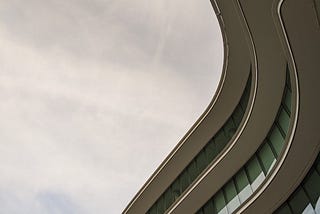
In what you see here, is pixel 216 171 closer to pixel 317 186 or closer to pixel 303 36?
pixel 317 186

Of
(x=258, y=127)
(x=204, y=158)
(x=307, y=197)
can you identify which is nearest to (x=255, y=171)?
(x=258, y=127)

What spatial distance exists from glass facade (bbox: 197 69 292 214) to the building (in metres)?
0.06

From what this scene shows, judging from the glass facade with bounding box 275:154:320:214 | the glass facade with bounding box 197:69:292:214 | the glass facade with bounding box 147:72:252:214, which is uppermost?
the glass facade with bounding box 147:72:252:214

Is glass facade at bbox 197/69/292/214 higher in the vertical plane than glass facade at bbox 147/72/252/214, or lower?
lower

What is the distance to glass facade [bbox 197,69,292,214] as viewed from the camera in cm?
1593

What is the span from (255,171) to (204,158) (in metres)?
Answer: 5.47

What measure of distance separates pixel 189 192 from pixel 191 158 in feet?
13.5

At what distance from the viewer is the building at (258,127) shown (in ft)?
41.5

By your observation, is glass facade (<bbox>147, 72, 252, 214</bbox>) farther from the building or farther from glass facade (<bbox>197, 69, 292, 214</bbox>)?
glass facade (<bbox>197, 69, 292, 214</bbox>)

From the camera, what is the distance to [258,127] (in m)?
17.7

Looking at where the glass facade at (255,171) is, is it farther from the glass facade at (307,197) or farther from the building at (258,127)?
the glass facade at (307,197)

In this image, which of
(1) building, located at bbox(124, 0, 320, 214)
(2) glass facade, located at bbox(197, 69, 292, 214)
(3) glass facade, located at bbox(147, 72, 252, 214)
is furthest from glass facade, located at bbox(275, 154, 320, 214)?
(3) glass facade, located at bbox(147, 72, 252, 214)

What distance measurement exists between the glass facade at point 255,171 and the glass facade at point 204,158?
269 cm

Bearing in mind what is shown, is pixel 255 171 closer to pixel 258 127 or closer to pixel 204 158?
pixel 258 127
